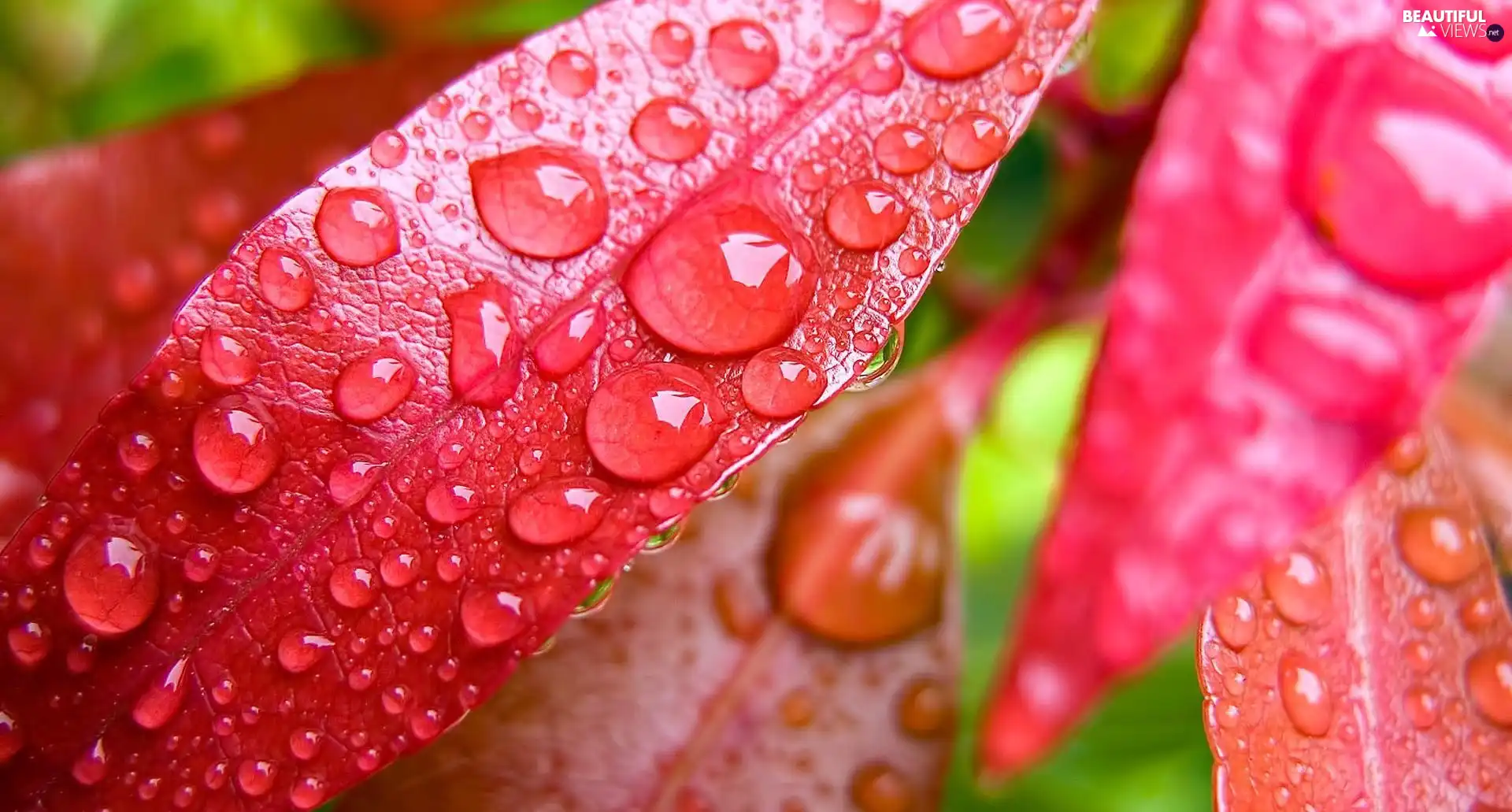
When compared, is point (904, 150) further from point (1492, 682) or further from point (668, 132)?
point (1492, 682)

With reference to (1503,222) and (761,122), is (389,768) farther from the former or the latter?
(1503,222)

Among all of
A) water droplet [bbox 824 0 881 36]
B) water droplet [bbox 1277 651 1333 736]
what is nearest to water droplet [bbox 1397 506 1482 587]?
water droplet [bbox 1277 651 1333 736]

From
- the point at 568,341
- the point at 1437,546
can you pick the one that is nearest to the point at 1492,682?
the point at 1437,546

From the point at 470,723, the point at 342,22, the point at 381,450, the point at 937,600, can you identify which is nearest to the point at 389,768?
the point at 470,723

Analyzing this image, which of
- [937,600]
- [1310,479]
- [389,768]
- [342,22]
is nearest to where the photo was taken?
[1310,479]

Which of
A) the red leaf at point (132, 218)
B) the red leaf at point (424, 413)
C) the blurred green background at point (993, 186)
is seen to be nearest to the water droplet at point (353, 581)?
the red leaf at point (424, 413)

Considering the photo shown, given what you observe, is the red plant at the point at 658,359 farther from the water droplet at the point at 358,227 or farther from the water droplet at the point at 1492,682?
the water droplet at the point at 1492,682
